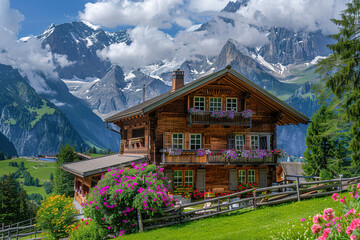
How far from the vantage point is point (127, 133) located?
36.3 metres

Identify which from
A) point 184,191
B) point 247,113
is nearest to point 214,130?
point 247,113

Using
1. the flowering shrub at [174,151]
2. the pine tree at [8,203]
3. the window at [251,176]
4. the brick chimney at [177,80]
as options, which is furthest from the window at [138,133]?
the pine tree at [8,203]

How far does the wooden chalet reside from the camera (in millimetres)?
27906

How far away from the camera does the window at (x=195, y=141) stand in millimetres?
29062

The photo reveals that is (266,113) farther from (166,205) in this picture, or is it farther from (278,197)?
(166,205)

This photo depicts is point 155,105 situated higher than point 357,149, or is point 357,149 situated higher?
point 155,105

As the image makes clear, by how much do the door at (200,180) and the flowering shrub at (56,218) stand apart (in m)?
9.58

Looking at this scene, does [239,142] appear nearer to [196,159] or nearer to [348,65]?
[196,159]

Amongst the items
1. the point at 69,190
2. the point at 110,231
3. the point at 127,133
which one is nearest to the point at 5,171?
the point at 69,190

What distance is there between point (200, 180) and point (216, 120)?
4814 millimetres

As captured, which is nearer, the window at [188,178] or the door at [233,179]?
the window at [188,178]

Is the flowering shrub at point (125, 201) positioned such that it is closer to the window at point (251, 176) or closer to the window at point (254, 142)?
the window at point (251, 176)

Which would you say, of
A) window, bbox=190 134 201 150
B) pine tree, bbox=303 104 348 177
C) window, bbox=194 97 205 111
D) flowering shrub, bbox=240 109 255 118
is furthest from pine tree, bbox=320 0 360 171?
pine tree, bbox=303 104 348 177

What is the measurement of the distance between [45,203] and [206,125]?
1294cm
